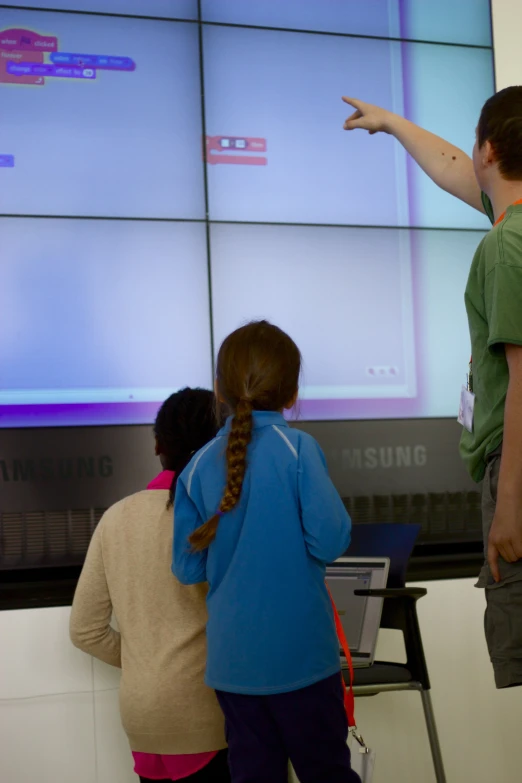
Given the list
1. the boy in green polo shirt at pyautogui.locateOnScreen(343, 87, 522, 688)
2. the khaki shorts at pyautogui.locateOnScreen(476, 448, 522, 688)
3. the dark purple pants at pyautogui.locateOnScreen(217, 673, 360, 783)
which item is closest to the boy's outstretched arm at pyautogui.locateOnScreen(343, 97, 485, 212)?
the boy in green polo shirt at pyautogui.locateOnScreen(343, 87, 522, 688)

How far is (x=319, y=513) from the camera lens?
149cm

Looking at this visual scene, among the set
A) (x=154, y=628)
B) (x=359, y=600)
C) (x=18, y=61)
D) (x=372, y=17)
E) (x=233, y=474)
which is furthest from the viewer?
(x=372, y=17)

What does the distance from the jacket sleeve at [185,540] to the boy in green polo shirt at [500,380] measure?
520 millimetres

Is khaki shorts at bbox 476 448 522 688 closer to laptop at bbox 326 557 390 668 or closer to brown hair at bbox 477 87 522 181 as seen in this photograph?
brown hair at bbox 477 87 522 181

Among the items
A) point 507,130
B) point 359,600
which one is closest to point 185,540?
point 359,600

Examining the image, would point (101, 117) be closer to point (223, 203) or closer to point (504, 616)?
point (223, 203)

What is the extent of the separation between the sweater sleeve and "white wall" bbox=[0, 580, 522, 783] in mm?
440

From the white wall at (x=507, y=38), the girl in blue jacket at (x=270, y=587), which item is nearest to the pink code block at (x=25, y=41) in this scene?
the white wall at (x=507, y=38)

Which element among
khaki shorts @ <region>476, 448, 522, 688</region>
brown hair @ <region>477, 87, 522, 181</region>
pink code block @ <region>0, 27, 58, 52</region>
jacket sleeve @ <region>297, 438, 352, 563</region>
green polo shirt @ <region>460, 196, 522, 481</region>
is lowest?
khaki shorts @ <region>476, 448, 522, 688</region>

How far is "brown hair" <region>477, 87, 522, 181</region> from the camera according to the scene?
1.48 m

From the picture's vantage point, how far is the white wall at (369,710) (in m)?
2.38

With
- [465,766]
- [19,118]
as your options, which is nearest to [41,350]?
[19,118]

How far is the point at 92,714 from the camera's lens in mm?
2410

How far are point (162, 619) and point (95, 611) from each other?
23 centimetres
